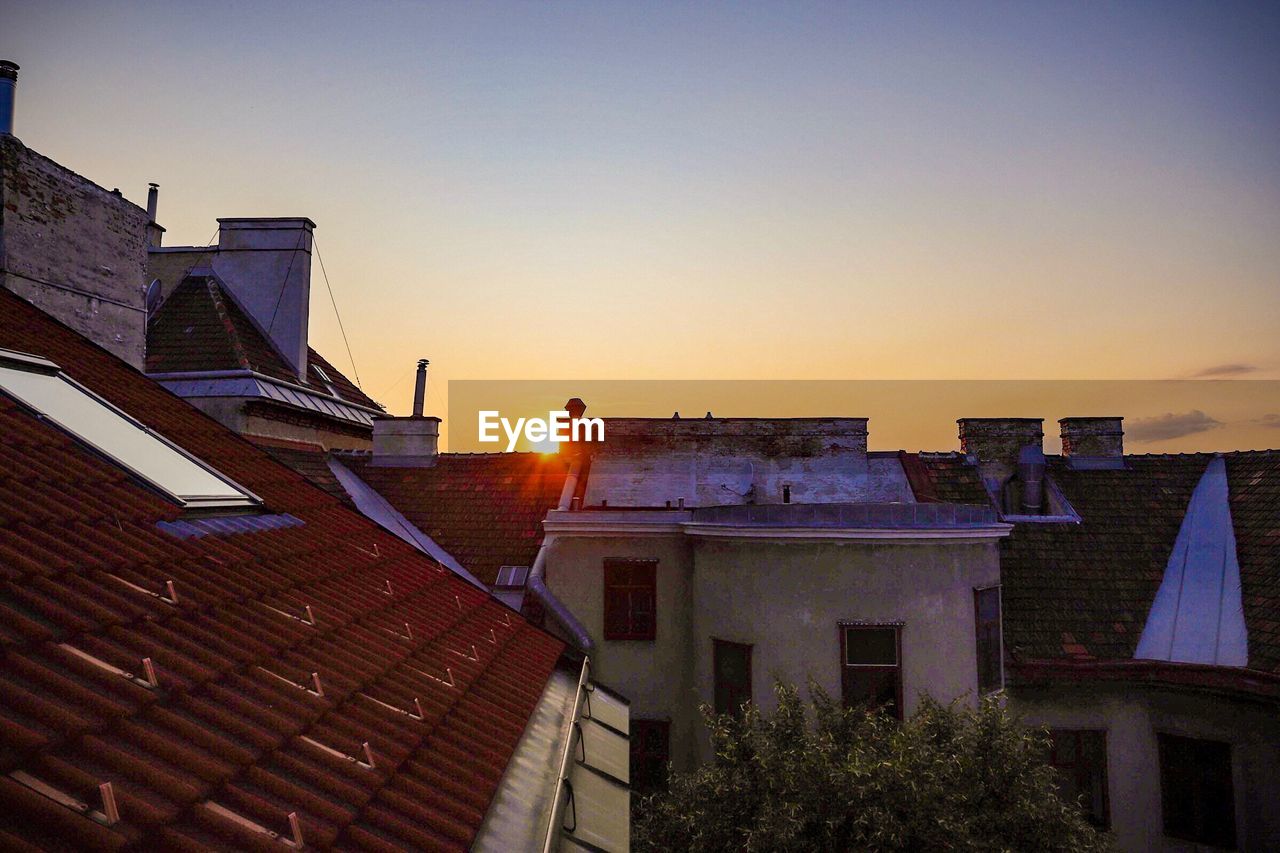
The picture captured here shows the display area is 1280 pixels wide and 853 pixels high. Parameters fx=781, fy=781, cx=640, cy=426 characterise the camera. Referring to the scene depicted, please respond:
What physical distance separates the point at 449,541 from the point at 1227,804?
44.6 feet

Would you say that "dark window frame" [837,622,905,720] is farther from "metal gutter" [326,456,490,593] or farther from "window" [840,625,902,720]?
"metal gutter" [326,456,490,593]

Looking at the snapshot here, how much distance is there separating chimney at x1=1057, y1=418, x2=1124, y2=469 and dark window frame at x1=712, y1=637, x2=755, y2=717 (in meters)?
10.7

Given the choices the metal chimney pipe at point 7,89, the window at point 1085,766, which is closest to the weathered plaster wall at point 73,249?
the metal chimney pipe at point 7,89

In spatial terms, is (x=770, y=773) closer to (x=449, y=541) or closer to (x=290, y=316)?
(x=449, y=541)

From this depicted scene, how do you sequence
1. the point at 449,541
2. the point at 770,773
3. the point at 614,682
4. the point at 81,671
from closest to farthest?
the point at 81,671 < the point at 770,773 < the point at 614,682 < the point at 449,541

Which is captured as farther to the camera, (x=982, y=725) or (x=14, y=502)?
(x=982, y=725)

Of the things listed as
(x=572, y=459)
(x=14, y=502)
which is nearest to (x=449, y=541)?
(x=572, y=459)

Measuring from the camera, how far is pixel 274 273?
19.2 m

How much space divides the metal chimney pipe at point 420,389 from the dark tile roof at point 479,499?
142 inches

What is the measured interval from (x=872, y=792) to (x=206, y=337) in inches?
675

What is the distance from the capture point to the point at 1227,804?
11.6 meters

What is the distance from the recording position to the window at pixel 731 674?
11484mm

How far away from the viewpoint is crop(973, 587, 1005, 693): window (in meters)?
11.6

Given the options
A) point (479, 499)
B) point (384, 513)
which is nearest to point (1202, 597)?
point (479, 499)
